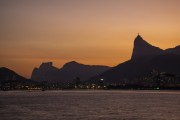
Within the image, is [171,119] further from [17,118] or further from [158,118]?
[17,118]

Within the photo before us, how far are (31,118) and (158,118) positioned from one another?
2076 cm

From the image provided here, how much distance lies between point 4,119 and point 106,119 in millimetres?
16152

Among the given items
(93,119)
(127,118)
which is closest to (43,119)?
(93,119)

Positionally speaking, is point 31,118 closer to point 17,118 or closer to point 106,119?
point 17,118

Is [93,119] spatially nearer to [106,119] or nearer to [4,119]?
[106,119]

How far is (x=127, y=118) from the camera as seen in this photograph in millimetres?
63500

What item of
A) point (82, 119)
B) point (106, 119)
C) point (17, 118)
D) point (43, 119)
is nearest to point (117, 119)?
point (106, 119)

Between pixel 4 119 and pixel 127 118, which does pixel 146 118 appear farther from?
pixel 4 119

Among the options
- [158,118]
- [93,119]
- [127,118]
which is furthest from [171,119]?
[93,119]

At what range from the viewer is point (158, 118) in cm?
6366

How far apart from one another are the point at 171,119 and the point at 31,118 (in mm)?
22644

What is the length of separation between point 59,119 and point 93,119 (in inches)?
216

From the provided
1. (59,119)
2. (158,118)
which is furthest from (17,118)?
(158,118)

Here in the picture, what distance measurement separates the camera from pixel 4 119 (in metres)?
62.1
